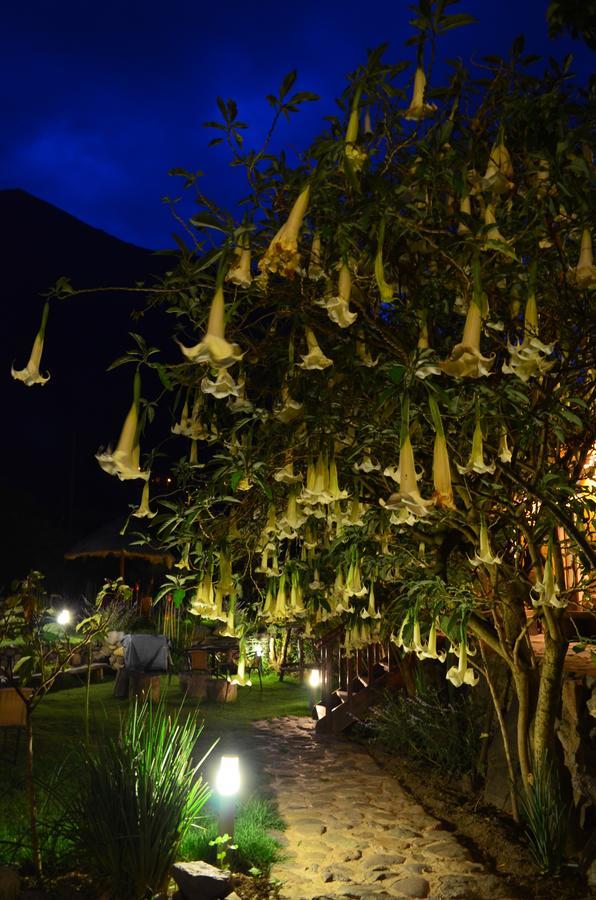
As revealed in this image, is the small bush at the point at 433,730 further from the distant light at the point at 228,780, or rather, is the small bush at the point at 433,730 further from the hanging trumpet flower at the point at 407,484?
the hanging trumpet flower at the point at 407,484

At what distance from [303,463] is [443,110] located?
1.92 m

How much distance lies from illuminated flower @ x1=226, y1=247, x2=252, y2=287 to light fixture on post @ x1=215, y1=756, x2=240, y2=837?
3312 mm

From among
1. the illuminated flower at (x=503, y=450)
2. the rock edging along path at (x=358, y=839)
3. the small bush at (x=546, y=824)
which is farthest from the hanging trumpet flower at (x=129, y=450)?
the small bush at (x=546, y=824)

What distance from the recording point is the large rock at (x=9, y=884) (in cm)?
364

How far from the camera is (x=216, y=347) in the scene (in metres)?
2.04

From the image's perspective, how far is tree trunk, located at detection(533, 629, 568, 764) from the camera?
4.53 meters

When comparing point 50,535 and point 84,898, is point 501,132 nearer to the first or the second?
point 84,898

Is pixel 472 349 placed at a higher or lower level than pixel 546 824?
higher

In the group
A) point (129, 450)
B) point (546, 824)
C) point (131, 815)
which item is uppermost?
point (129, 450)

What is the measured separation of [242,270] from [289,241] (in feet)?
1.10

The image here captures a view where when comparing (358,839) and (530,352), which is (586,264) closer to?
(530,352)

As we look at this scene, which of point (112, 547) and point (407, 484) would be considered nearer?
point (407, 484)

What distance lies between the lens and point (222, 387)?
248 cm

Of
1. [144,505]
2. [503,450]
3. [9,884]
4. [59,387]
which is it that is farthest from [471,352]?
[59,387]
